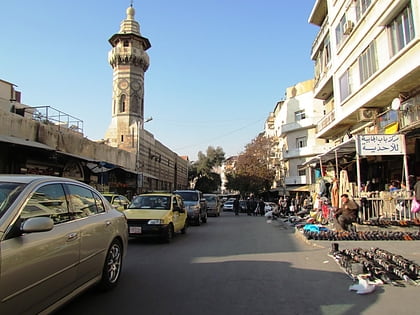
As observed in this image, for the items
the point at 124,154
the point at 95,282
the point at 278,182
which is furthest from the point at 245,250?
the point at 278,182

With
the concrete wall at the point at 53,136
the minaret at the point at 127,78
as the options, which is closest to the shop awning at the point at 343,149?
the concrete wall at the point at 53,136

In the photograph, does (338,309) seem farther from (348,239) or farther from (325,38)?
(325,38)

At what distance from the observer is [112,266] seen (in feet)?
17.8

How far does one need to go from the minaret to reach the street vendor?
3461cm

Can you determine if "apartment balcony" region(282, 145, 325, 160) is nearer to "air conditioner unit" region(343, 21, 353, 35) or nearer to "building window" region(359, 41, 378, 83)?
"air conditioner unit" region(343, 21, 353, 35)

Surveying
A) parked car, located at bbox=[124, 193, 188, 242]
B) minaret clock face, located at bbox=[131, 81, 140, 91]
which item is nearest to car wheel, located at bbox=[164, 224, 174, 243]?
parked car, located at bbox=[124, 193, 188, 242]

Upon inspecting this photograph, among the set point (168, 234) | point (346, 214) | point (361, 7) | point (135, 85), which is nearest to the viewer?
point (168, 234)

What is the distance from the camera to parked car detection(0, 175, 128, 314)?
310cm

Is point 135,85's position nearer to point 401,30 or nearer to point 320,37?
point 320,37

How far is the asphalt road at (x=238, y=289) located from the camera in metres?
4.55

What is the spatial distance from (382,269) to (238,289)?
262 centimetres

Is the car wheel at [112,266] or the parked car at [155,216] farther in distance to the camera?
the parked car at [155,216]

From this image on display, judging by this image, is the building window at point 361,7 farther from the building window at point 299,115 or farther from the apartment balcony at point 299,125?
the building window at point 299,115

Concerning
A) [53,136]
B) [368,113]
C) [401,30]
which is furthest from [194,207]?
[401,30]
